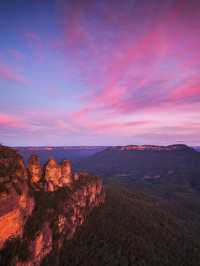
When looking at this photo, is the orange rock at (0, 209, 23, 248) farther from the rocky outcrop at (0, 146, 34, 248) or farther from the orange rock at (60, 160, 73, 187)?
the orange rock at (60, 160, 73, 187)

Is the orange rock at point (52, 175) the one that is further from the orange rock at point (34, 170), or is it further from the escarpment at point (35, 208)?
the orange rock at point (34, 170)

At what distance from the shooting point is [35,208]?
52750 millimetres

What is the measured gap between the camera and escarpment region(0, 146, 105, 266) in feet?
130

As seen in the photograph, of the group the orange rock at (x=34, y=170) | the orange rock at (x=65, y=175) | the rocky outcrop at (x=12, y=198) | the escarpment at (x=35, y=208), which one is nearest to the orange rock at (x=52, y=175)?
the escarpment at (x=35, y=208)

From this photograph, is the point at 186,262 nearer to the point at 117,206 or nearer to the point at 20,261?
the point at 117,206

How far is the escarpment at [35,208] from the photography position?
130 ft

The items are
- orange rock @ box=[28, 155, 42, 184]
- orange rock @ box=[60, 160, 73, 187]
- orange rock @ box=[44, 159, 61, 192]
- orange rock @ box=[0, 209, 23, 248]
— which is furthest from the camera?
orange rock @ box=[60, 160, 73, 187]

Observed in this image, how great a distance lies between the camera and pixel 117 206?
9269 centimetres

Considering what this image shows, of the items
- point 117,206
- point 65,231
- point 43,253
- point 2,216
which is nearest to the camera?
point 2,216

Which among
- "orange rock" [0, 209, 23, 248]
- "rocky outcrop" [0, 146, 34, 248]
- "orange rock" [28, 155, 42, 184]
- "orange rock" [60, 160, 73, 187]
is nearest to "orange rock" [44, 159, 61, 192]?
"orange rock" [60, 160, 73, 187]

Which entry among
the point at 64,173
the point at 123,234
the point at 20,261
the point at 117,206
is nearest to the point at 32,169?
the point at 64,173

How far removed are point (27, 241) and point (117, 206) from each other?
5646 cm

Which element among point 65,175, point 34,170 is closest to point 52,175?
point 34,170

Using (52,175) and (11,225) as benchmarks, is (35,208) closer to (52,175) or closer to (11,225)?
(11,225)
